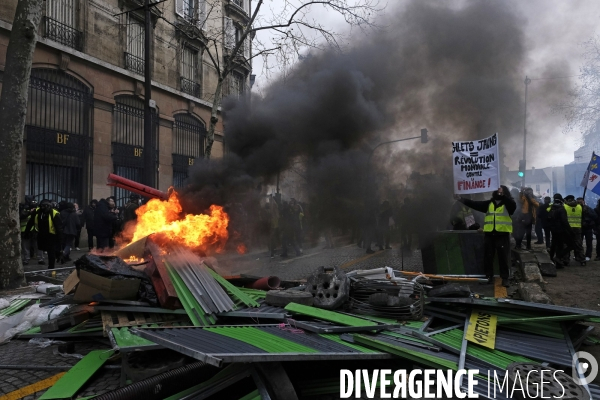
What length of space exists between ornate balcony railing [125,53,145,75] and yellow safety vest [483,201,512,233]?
47.4 ft

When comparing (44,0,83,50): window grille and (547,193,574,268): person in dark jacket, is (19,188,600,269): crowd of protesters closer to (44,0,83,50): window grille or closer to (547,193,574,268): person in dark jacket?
(547,193,574,268): person in dark jacket

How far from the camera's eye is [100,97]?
1513 cm

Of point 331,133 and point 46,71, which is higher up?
point 46,71

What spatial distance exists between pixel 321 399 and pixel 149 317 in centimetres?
225

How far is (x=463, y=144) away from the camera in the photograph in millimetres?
8672

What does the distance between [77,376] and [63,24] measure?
46.4 ft

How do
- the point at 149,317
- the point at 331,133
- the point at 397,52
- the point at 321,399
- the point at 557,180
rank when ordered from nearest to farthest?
the point at 321,399 < the point at 149,317 < the point at 331,133 < the point at 397,52 < the point at 557,180

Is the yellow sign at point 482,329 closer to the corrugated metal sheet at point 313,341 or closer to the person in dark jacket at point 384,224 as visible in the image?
the corrugated metal sheet at point 313,341

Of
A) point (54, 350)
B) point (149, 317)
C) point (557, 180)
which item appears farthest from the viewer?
point (557, 180)

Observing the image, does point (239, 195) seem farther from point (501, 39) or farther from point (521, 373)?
point (501, 39)

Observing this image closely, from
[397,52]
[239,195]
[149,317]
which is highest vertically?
[397,52]

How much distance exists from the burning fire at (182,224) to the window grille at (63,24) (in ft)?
33.7

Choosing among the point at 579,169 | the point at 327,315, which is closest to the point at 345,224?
the point at 327,315

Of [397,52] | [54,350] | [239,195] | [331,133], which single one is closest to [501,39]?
[397,52]
